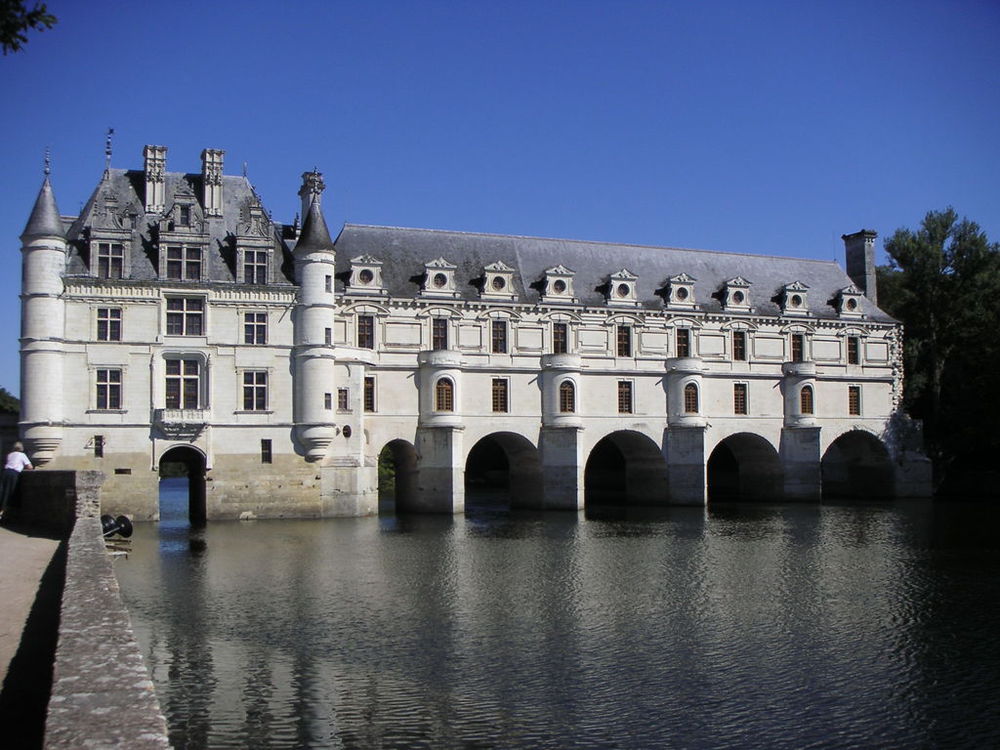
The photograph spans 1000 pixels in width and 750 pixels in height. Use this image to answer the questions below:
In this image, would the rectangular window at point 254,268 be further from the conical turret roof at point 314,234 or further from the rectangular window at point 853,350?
the rectangular window at point 853,350

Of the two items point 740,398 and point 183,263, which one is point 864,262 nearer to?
point 740,398

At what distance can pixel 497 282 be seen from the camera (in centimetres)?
4444

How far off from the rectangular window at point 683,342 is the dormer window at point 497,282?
854 centimetres

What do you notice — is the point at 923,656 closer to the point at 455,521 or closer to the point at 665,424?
the point at 455,521

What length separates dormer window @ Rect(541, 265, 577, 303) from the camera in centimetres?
4503

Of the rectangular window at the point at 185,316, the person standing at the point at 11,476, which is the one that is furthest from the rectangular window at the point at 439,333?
the person standing at the point at 11,476

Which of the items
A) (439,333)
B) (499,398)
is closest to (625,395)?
(499,398)

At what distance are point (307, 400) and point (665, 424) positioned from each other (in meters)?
16.9

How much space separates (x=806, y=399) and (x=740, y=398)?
3.46 metres

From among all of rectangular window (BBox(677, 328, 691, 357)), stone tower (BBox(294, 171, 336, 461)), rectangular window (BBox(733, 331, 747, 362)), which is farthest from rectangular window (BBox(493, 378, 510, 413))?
rectangular window (BBox(733, 331, 747, 362))

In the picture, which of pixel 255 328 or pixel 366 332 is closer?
pixel 255 328

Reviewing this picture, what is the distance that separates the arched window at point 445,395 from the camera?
42219 mm

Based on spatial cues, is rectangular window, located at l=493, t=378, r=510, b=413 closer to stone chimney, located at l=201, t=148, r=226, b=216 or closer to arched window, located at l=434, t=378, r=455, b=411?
arched window, located at l=434, t=378, r=455, b=411

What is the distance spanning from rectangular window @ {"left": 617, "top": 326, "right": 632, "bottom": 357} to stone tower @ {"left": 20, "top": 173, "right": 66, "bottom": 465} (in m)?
23.3
